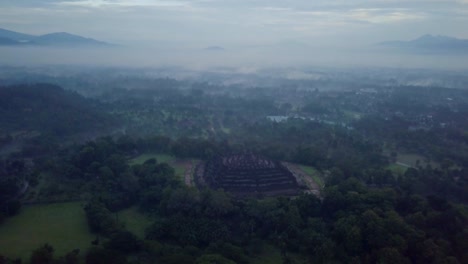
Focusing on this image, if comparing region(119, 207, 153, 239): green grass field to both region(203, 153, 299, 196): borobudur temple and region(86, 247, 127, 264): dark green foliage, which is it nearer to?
region(86, 247, 127, 264): dark green foliage

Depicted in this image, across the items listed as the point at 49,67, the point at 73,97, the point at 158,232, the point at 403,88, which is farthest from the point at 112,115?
the point at 49,67

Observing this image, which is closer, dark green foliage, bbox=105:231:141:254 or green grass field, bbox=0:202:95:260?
dark green foliage, bbox=105:231:141:254

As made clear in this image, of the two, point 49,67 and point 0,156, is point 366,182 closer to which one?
point 0,156

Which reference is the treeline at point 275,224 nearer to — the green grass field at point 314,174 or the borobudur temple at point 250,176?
the green grass field at point 314,174

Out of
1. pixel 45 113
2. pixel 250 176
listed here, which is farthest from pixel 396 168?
pixel 45 113

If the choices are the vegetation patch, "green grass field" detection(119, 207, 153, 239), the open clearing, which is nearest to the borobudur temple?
the open clearing

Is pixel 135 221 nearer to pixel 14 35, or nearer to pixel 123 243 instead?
pixel 123 243
